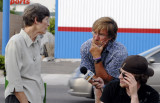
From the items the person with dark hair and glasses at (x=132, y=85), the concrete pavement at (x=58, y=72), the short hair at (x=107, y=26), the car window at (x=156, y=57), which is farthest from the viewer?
the concrete pavement at (x=58, y=72)

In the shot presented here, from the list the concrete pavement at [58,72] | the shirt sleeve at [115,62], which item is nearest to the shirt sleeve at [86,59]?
the shirt sleeve at [115,62]

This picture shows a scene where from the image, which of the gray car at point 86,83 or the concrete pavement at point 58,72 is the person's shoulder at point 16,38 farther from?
the concrete pavement at point 58,72

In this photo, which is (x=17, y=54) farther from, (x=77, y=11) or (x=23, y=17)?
(x=77, y=11)

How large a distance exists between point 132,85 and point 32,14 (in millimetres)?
986

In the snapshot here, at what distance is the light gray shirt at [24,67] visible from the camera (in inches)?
121

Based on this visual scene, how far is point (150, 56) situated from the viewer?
8.27 m

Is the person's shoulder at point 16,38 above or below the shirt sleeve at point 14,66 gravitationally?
above

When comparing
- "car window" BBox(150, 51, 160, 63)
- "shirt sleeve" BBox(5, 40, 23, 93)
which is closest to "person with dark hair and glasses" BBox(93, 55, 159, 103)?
"shirt sleeve" BBox(5, 40, 23, 93)

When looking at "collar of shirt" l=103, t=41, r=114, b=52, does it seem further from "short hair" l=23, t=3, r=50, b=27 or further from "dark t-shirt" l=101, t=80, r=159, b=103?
"short hair" l=23, t=3, r=50, b=27

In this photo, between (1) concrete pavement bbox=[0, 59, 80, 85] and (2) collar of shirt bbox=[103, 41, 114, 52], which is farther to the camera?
(1) concrete pavement bbox=[0, 59, 80, 85]

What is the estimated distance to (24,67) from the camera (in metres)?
3.16

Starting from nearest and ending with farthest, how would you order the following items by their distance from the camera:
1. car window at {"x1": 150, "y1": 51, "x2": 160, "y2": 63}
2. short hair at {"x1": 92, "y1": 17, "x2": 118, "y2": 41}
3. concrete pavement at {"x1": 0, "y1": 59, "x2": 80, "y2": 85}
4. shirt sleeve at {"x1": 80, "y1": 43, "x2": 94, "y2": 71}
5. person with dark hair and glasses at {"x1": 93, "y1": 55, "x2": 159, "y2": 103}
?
person with dark hair and glasses at {"x1": 93, "y1": 55, "x2": 159, "y2": 103}, short hair at {"x1": 92, "y1": 17, "x2": 118, "y2": 41}, shirt sleeve at {"x1": 80, "y1": 43, "x2": 94, "y2": 71}, car window at {"x1": 150, "y1": 51, "x2": 160, "y2": 63}, concrete pavement at {"x1": 0, "y1": 59, "x2": 80, "y2": 85}

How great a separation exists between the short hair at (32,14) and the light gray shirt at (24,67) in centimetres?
10

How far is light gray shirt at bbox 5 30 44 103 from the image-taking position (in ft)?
10.1
